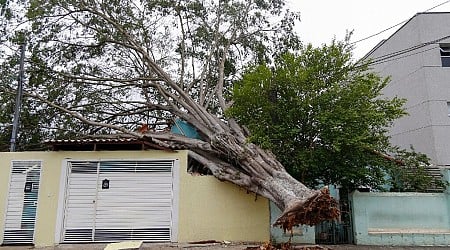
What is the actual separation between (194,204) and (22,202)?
15.4 ft

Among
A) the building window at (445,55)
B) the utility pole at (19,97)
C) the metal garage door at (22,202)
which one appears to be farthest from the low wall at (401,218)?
the utility pole at (19,97)

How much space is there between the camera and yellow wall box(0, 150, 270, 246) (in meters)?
10.6

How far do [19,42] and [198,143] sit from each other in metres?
7.40

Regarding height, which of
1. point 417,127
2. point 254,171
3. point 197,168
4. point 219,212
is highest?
point 417,127

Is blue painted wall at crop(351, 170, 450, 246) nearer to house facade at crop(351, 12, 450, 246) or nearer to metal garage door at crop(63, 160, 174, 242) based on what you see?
house facade at crop(351, 12, 450, 246)

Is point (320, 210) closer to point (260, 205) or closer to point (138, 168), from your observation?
point (260, 205)

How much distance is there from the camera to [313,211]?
7.76m

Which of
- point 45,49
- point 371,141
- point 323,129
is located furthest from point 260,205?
point 45,49

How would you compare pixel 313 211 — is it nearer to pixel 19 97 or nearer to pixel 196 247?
pixel 196 247

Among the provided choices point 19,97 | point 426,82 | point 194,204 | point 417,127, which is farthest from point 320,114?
point 19,97

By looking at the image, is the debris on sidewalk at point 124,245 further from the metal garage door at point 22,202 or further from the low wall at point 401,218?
the low wall at point 401,218

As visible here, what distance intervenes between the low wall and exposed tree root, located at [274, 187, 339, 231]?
3.48 meters

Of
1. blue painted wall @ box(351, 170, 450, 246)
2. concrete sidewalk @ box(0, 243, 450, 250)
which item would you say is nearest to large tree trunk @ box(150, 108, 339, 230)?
concrete sidewalk @ box(0, 243, 450, 250)

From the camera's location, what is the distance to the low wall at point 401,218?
10.7m
